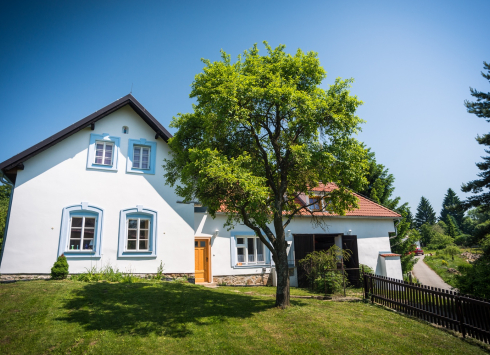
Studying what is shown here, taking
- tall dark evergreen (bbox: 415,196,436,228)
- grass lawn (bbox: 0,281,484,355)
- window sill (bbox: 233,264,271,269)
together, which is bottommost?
grass lawn (bbox: 0,281,484,355)

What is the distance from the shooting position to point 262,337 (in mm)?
7438

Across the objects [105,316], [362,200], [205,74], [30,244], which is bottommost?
[105,316]

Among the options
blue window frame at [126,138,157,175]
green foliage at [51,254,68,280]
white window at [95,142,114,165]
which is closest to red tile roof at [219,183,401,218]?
blue window frame at [126,138,157,175]

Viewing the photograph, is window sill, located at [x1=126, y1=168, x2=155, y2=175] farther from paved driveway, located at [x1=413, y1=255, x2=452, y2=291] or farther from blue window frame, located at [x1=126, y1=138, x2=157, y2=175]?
paved driveway, located at [x1=413, y1=255, x2=452, y2=291]

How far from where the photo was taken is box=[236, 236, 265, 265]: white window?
1681 cm

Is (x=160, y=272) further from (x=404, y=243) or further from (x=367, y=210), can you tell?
(x=404, y=243)

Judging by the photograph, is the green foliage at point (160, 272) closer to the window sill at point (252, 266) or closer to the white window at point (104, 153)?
the window sill at point (252, 266)

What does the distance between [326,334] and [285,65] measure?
8422 millimetres

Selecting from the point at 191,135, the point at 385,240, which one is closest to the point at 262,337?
the point at 191,135

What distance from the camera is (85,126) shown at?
535 inches

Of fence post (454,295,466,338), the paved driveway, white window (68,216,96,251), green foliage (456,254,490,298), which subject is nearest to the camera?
fence post (454,295,466,338)

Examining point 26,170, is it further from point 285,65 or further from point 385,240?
point 385,240

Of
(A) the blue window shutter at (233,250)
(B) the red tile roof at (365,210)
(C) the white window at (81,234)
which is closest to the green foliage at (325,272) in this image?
(A) the blue window shutter at (233,250)

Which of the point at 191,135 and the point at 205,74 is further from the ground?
the point at 205,74
